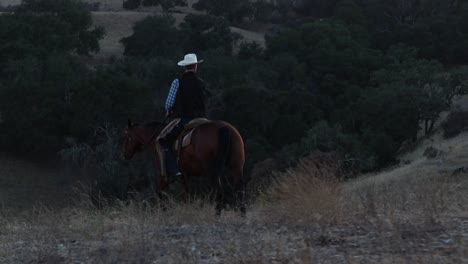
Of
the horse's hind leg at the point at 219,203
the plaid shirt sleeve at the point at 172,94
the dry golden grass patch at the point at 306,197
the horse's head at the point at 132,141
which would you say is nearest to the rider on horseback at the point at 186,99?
the plaid shirt sleeve at the point at 172,94

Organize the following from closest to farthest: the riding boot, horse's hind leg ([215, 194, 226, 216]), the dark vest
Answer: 1. horse's hind leg ([215, 194, 226, 216])
2. the dark vest
3. the riding boot

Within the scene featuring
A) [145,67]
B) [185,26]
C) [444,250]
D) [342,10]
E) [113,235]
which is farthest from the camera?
[342,10]

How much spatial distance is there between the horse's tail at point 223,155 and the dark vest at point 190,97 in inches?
22.8

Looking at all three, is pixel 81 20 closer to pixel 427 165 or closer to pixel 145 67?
pixel 145 67

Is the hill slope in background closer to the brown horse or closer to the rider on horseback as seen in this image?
the rider on horseback

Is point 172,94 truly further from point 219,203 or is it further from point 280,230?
point 280,230

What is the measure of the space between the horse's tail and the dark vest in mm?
579

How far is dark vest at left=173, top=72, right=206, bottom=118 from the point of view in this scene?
39.2 feet

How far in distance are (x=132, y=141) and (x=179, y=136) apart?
1.81 m

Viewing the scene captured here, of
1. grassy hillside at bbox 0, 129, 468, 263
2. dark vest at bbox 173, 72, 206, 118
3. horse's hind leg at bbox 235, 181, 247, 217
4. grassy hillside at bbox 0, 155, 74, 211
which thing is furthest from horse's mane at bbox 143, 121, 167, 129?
grassy hillside at bbox 0, 155, 74, 211

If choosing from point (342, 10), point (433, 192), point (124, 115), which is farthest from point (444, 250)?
point (342, 10)

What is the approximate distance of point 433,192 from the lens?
9.62m

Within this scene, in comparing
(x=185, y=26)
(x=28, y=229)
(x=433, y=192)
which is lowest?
(x=185, y=26)

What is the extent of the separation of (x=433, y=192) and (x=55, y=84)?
3718 centimetres
